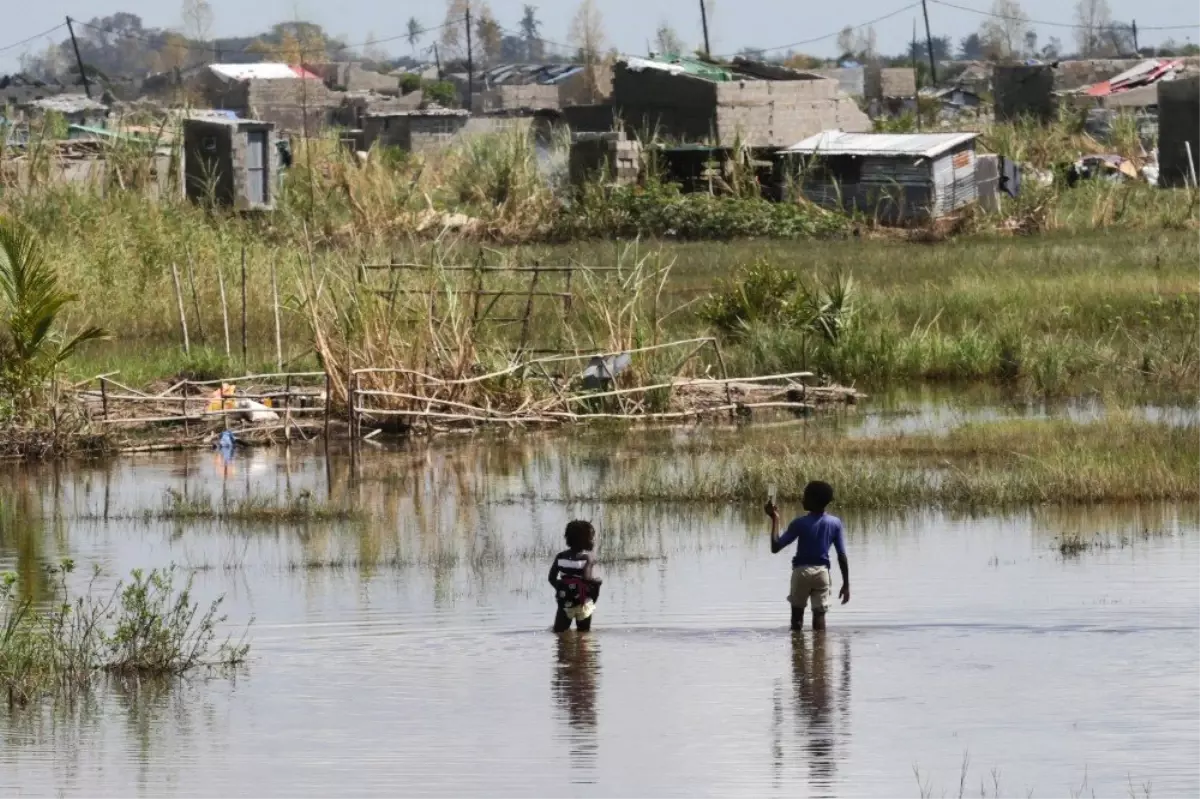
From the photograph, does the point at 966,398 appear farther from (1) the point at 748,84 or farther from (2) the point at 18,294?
(1) the point at 748,84

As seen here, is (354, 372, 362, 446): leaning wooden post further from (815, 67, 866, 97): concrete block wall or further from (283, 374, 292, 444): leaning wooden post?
(815, 67, 866, 97): concrete block wall

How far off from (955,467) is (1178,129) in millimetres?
28965

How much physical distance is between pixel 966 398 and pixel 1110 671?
41.5 feet

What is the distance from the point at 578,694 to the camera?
9805mm

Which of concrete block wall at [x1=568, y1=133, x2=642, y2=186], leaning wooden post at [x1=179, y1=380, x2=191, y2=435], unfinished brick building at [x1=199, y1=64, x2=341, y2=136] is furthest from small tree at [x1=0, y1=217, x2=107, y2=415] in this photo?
unfinished brick building at [x1=199, y1=64, x2=341, y2=136]

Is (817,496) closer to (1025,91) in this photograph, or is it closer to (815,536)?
(815,536)

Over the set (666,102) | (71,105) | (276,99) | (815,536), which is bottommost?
(815,536)

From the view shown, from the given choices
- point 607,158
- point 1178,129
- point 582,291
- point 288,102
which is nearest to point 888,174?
point 607,158

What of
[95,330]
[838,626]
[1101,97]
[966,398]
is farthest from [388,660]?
[1101,97]

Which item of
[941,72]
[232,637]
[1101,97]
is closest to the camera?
[232,637]

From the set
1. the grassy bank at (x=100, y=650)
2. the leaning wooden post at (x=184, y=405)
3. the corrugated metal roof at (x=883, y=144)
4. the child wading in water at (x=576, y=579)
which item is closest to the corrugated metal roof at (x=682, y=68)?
the corrugated metal roof at (x=883, y=144)

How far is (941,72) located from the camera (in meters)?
120

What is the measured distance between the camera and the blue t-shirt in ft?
34.6

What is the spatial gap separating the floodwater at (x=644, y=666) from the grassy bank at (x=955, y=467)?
0.50 metres
